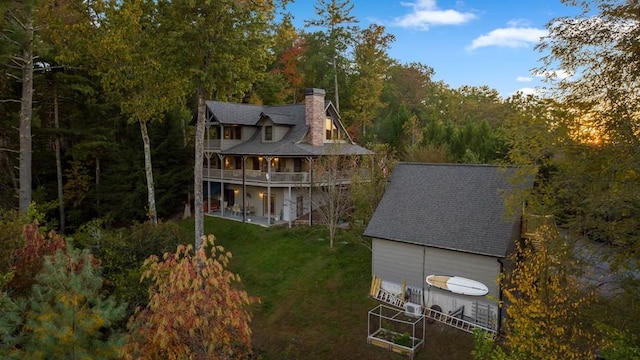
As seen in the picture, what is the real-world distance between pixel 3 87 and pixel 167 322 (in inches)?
1038

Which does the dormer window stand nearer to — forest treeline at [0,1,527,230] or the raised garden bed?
forest treeline at [0,1,527,230]

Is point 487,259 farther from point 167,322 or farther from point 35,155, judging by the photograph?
Result: point 35,155

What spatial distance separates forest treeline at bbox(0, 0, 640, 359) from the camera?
30.5 feet

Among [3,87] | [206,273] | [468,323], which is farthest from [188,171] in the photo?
[206,273]

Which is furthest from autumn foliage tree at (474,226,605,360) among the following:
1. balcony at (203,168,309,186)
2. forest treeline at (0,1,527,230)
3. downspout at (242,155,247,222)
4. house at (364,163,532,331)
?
downspout at (242,155,247,222)

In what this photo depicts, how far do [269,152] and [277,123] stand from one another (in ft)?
11.7

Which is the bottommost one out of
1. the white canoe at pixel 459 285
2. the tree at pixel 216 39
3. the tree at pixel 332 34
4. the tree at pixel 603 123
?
the white canoe at pixel 459 285

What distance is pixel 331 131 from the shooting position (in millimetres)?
33094

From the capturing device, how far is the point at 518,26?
17281 mm

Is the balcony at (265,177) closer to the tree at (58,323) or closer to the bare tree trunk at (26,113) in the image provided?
the bare tree trunk at (26,113)

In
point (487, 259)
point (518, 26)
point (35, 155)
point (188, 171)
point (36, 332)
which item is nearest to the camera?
point (36, 332)

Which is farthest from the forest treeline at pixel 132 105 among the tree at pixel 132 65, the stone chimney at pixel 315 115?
the stone chimney at pixel 315 115

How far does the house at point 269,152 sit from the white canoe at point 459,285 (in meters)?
12.8

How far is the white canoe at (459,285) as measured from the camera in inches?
600
